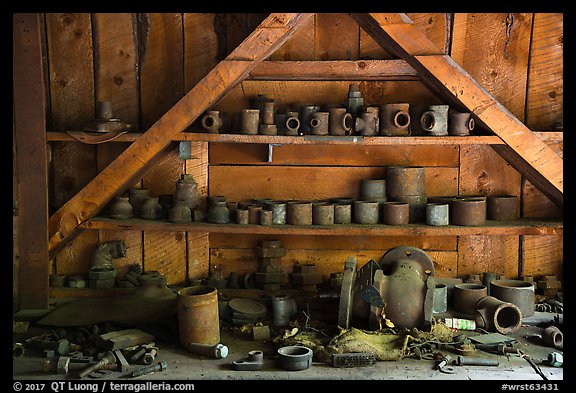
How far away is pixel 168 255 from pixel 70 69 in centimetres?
194

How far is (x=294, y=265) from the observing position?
611 centimetres

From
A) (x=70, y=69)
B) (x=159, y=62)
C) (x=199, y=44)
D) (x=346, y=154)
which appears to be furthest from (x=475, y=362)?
(x=70, y=69)

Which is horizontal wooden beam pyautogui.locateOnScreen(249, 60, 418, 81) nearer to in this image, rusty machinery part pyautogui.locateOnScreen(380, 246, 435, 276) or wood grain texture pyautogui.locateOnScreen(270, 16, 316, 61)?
wood grain texture pyautogui.locateOnScreen(270, 16, 316, 61)

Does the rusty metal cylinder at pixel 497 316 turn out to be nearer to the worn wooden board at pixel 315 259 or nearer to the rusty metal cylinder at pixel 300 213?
the worn wooden board at pixel 315 259

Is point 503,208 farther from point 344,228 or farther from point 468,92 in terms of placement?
point 344,228

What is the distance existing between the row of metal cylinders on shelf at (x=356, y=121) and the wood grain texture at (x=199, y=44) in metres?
0.54

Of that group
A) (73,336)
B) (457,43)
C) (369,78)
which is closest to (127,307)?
→ (73,336)

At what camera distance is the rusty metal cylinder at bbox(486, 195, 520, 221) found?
5816 mm

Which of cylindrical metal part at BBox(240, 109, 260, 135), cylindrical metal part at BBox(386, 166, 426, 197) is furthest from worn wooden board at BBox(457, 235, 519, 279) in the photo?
cylindrical metal part at BBox(240, 109, 260, 135)

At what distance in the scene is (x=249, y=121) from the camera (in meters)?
5.52

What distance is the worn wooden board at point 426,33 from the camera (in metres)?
5.80

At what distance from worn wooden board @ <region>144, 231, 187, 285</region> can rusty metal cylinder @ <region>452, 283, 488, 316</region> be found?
8.18 feet

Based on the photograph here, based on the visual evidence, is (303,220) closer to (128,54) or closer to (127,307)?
(127,307)

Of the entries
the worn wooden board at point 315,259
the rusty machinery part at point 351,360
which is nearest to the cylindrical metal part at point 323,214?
the worn wooden board at point 315,259
